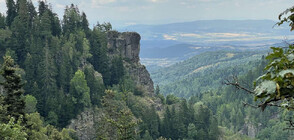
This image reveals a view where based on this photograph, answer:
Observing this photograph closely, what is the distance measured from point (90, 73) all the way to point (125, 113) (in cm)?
6934

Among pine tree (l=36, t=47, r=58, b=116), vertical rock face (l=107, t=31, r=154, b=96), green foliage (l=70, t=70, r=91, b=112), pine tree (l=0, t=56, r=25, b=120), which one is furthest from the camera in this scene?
vertical rock face (l=107, t=31, r=154, b=96)

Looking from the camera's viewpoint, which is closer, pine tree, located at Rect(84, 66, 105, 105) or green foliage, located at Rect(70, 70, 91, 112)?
green foliage, located at Rect(70, 70, 91, 112)

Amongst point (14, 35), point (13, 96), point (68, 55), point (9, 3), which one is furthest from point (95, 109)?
point (13, 96)

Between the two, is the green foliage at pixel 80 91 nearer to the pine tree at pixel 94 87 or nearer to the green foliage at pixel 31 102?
the pine tree at pixel 94 87

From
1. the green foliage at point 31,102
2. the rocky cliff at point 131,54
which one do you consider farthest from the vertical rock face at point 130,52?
the green foliage at point 31,102

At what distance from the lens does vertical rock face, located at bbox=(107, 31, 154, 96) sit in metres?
124

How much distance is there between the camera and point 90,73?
10075cm

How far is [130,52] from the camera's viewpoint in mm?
127812

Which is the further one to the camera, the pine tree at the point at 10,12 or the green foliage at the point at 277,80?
the pine tree at the point at 10,12

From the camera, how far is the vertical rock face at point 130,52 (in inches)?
4892

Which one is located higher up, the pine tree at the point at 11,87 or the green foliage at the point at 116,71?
the pine tree at the point at 11,87

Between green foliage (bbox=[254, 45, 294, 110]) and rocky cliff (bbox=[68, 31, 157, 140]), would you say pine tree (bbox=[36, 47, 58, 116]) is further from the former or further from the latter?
Result: green foliage (bbox=[254, 45, 294, 110])

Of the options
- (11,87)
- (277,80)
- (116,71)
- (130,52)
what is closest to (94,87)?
(116,71)

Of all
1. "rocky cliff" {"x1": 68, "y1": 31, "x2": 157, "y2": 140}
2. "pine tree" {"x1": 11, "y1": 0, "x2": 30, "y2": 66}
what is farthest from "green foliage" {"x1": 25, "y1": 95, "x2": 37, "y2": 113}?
"rocky cliff" {"x1": 68, "y1": 31, "x2": 157, "y2": 140}
